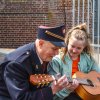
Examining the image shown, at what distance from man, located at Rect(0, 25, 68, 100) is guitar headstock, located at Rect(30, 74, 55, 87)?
0.05 metres

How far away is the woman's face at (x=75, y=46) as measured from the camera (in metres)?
4.38

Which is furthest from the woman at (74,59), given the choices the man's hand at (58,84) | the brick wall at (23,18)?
the brick wall at (23,18)

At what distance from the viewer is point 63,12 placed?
12.2 metres

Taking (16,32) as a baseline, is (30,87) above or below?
above

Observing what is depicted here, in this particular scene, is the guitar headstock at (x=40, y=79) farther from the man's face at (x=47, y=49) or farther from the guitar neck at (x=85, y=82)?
the guitar neck at (x=85, y=82)

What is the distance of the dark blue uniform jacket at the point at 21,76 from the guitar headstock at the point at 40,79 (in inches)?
2.0

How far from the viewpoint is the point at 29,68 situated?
3479mm

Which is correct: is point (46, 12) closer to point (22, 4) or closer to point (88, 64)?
point (22, 4)

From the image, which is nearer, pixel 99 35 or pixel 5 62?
pixel 5 62

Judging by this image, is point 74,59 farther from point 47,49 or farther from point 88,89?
point 47,49

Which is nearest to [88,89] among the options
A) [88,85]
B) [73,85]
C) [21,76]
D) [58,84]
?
[88,85]

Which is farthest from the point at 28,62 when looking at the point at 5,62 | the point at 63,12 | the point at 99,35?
the point at 63,12

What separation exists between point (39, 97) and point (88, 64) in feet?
4.13

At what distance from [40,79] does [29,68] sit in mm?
141
